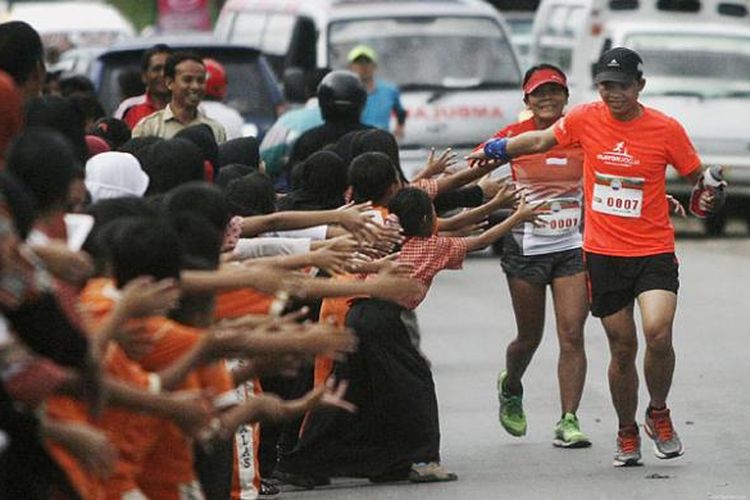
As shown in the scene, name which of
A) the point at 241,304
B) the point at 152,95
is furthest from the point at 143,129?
the point at 241,304

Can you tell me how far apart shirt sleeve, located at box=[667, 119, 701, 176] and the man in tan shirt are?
2.87 m

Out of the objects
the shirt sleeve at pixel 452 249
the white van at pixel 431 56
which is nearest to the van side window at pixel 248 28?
the white van at pixel 431 56

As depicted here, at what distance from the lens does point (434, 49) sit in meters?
22.8

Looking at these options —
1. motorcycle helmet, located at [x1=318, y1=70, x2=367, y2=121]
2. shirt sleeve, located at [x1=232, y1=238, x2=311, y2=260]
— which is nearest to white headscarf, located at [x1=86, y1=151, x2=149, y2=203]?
shirt sleeve, located at [x1=232, y1=238, x2=311, y2=260]

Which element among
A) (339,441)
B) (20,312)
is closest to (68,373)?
(20,312)

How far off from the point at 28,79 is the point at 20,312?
280cm

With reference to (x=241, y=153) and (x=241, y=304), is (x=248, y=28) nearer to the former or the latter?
(x=241, y=153)

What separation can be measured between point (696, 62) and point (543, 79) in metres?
13.2

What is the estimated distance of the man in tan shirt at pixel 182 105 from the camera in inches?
497

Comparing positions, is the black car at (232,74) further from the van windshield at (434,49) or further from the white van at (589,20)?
the white van at (589,20)

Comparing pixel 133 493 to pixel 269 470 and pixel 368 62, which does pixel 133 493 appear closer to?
pixel 269 470

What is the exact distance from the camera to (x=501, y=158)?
10.9 metres

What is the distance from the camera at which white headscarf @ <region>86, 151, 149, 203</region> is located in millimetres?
8117

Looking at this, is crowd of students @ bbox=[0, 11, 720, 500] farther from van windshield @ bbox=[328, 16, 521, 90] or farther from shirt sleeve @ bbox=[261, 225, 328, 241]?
van windshield @ bbox=[328, 16, 521, 90]
